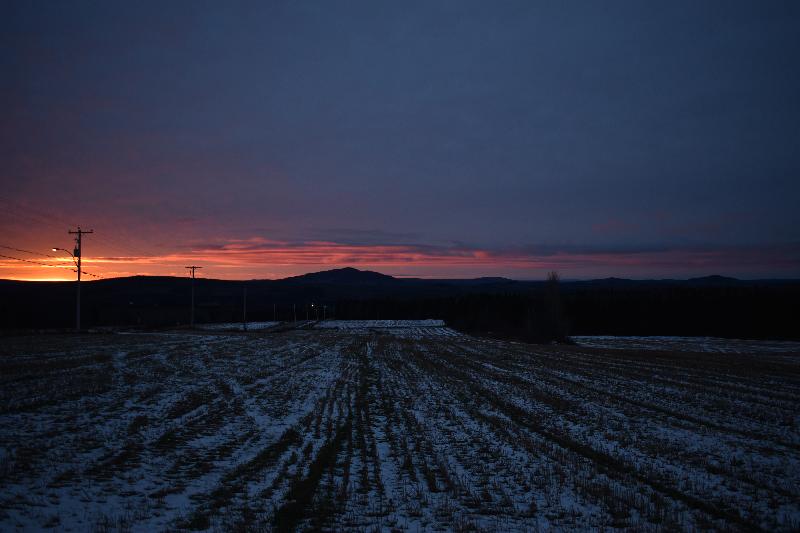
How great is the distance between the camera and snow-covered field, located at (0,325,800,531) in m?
8.84

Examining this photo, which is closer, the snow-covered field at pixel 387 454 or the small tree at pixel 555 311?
the snow-covered field at pixel 387 454

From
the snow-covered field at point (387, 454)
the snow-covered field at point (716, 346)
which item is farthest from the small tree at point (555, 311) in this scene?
the snow-covered field at point (387, 454)

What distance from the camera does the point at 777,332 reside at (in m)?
99.6

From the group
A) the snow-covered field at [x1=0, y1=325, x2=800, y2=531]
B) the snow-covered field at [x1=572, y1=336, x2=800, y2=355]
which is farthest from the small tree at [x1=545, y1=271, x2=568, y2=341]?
the snow-covered field at [x1=0, y1=325, x2=800, y2=531]

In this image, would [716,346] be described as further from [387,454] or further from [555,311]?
[387,454]

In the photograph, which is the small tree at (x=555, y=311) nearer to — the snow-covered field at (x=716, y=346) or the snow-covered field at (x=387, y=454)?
the snow-covered field at (x=716, y=346)

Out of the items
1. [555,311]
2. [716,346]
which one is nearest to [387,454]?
[716,346]

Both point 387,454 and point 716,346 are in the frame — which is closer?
point 387,454

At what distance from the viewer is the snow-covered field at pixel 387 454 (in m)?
8.84

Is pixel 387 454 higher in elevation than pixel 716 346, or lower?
higher

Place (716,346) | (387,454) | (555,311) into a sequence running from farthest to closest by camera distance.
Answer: (555,311) → (716,346) → (387,454)

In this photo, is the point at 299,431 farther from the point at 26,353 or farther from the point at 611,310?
the point at 611,310

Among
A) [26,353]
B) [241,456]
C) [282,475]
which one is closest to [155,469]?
[241,456]

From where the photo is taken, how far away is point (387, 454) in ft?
41.5
